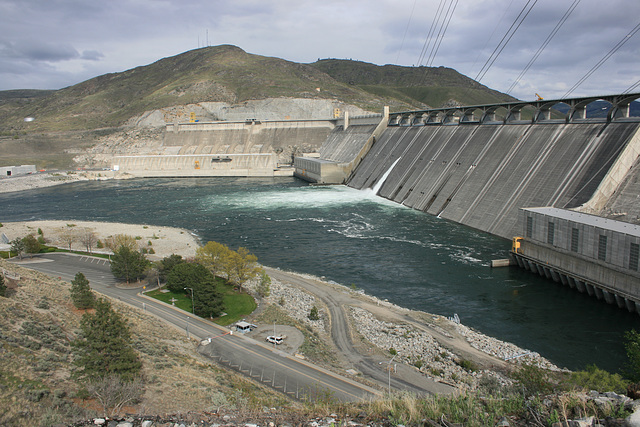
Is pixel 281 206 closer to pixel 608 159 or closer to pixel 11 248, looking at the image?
pixel 11 248

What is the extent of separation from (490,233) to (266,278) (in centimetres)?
2101

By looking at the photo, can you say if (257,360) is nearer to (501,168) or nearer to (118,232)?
(118,232)

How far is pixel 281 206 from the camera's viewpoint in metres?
57.9

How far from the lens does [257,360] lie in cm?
1964

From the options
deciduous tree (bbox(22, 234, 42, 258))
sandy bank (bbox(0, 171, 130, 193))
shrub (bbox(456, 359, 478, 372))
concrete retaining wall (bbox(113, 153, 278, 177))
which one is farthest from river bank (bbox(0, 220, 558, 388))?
sandy bank (bbox(0, 171, 130, 193))

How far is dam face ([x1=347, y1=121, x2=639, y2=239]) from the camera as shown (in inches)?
1390

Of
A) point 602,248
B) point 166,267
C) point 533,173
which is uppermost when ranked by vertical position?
point 533,173

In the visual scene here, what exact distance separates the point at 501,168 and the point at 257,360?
32.7 metres

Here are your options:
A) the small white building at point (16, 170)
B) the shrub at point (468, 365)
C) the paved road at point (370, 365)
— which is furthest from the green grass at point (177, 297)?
the small white building at point (16, 170)

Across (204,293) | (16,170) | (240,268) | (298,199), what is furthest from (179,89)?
(204,293)

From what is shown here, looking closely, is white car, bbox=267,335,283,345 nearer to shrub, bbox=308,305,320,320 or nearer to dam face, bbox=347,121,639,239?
shrub, bbox=308,305,320,320

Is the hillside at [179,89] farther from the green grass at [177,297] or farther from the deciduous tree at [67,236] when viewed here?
the green grass at [177,297]

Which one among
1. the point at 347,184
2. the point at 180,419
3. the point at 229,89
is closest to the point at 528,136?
the point at 347,184

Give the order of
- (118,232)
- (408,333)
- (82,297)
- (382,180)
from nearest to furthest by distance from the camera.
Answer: (82,297) < (408,333) < (118,232) < (382,180)
